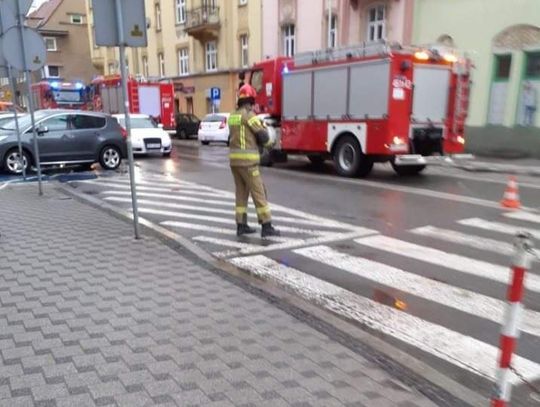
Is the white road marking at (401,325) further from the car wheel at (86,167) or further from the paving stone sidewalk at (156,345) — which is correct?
the car wheel at (86,167)

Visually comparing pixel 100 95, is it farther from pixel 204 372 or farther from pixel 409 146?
pixel 204 372

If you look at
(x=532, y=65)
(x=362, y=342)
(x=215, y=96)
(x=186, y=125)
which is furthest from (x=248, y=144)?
(x=215, y=96)

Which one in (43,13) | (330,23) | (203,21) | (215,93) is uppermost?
(43,13)

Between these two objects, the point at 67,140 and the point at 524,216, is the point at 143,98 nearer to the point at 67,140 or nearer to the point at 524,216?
the point at 67,140

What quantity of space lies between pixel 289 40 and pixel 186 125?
7.78 meters

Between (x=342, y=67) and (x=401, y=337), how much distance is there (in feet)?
34.2

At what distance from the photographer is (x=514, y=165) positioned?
16.2m

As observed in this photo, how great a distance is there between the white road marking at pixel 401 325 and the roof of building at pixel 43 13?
65.7 metres

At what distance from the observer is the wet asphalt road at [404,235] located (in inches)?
169

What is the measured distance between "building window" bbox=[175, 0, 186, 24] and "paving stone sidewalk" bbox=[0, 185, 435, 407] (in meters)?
35.8

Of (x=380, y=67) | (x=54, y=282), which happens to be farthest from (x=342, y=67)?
(x=54, y=282)

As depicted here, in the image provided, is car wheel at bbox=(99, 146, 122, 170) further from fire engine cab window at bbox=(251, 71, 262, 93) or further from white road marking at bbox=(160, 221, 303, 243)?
white road marking at bbox=(160, 221, 303, 243)

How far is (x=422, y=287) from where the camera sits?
542 centimetres

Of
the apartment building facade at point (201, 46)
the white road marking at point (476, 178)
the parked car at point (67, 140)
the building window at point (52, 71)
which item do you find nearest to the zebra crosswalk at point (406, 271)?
the white road marking at point (476, 178)
